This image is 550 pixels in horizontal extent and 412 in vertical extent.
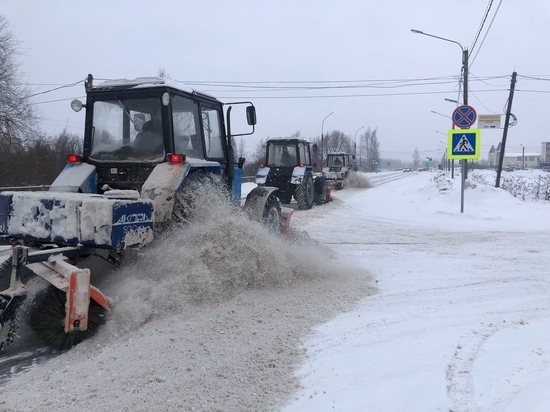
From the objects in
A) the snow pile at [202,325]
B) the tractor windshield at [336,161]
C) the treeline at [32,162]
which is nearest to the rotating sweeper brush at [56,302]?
the snow pile at [202,325]

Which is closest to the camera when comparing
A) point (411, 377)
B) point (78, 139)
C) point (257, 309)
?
point (411, 377)

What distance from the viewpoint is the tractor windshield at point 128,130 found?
5.26 meters

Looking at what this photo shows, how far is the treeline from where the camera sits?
22297 mm

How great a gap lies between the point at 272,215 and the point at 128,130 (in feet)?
8.20

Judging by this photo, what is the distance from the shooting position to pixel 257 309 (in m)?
4.64

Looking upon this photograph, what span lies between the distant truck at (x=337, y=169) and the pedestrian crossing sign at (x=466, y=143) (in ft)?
53.9

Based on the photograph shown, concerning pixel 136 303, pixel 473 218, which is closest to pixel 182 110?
pixel 136 303

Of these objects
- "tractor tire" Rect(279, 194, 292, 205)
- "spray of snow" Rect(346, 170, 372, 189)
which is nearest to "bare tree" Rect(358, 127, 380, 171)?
"spray of snow" Rect(346, 170, 372, 189)

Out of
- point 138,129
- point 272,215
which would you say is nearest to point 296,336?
point 138,129

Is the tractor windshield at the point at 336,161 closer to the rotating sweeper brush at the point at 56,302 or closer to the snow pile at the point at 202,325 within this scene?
the snow pile at the point at 202,325

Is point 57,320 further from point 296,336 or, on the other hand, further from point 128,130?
point 128,130

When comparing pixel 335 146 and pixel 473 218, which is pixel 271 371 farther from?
pixel 335 146

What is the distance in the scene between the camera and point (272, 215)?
23.2 feet

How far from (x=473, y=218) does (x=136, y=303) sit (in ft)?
35.4
